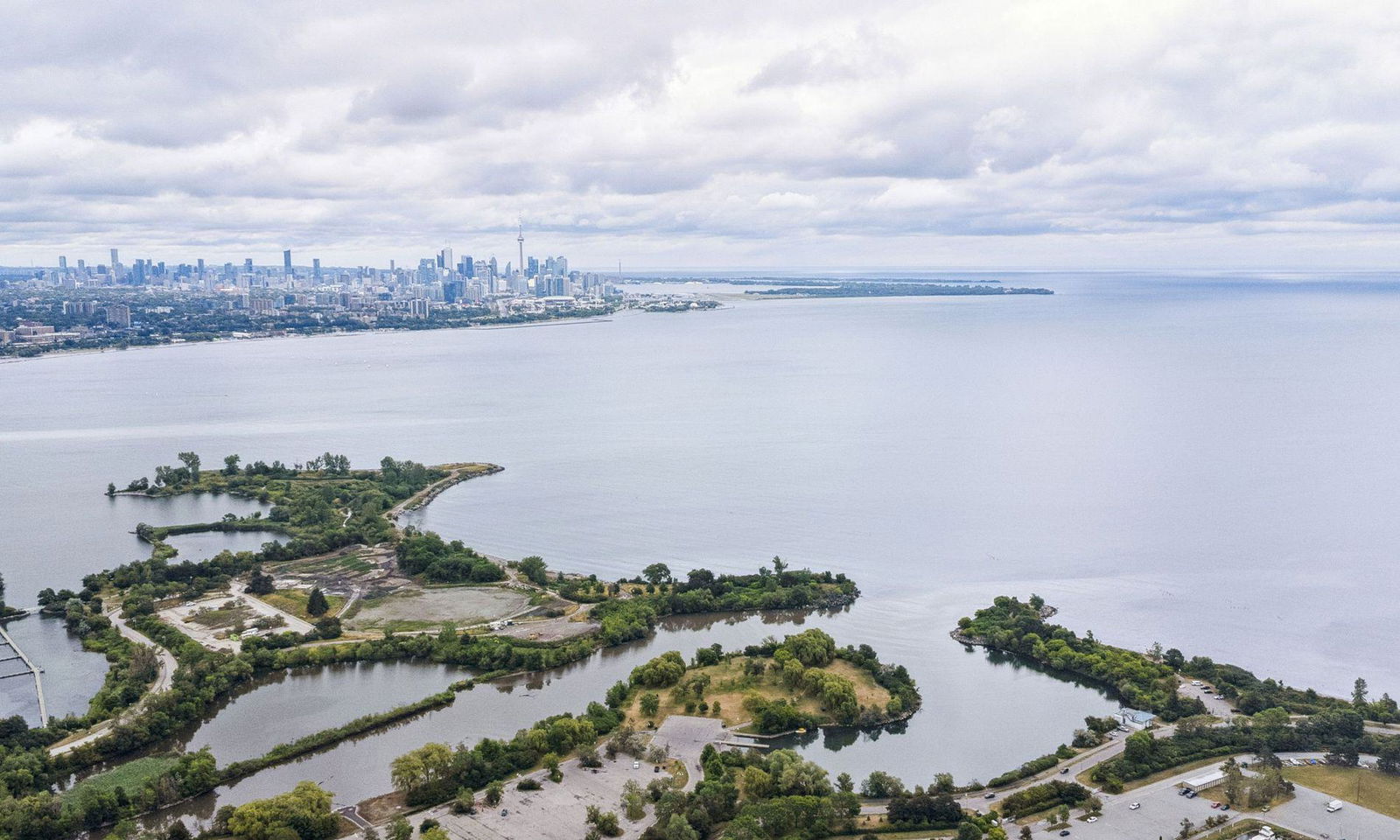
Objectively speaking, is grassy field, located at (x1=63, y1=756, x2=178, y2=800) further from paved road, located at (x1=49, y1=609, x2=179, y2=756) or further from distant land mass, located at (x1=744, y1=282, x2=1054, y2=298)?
distant land mass, located at (x1=744, y1=282, x2=1054, y2=298)

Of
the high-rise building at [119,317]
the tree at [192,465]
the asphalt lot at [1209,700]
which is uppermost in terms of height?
the high-rise building at [119,317]

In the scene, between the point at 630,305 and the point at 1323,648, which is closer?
the point at 1323,648

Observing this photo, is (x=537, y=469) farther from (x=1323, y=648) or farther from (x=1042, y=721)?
(x=1323, y=648)

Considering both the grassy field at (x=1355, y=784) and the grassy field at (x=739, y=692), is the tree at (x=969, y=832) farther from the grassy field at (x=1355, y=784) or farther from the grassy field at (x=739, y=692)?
the grassy field at (x=1355, y=784)

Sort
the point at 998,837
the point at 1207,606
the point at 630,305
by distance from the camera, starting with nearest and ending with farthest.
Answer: the point at 998,837 → the point at 1207,606 → the point at 630,305

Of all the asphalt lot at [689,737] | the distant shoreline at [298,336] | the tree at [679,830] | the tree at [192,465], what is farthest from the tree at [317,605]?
the distant shoreline at [298,336]

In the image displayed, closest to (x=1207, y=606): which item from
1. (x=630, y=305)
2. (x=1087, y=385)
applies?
(x=1087, y=385)

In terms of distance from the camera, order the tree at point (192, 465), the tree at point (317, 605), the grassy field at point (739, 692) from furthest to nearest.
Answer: the tree at point (192, 465), the tree at point (317, 605), the grassy field at point (739, 692)
